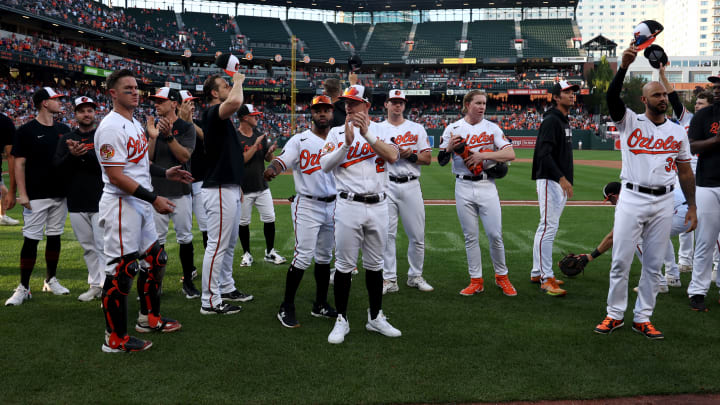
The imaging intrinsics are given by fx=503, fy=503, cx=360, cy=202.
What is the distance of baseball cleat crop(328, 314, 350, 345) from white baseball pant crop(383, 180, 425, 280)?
5.46 feet

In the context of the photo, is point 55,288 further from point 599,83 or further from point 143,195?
point 599,83

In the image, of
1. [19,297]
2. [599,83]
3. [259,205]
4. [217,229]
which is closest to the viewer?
[217,229]

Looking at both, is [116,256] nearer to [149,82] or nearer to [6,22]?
[6,22]

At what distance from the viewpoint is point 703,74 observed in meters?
105

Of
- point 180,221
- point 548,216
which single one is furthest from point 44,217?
point 548,216

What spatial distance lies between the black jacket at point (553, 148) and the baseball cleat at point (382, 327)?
2.80 metres

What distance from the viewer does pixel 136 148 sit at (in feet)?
14.7

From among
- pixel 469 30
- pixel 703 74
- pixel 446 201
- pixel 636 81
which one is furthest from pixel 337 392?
pixel 703 74

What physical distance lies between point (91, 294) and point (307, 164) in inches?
120

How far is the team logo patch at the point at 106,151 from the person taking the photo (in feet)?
14.0

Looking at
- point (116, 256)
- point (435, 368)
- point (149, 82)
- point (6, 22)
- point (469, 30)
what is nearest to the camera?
point (435, 368)

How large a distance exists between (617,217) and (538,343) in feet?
4.84

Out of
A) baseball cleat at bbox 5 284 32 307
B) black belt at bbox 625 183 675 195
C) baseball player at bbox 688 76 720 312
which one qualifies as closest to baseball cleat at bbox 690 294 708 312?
baseball player at bbox 688 76 720 312

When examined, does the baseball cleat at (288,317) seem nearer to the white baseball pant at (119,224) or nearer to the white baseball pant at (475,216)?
the white baseball pant at (119,224)
